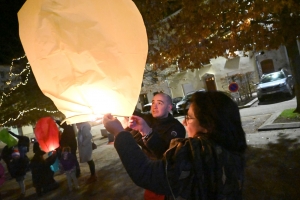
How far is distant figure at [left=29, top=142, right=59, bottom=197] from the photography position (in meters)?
7.07

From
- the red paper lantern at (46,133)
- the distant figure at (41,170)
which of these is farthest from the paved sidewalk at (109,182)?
the red paper lantern at (46,133)

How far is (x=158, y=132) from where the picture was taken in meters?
3.09

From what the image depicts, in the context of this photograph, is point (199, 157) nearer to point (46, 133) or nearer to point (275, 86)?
point (46, 133)

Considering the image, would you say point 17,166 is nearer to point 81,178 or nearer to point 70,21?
point 81,178

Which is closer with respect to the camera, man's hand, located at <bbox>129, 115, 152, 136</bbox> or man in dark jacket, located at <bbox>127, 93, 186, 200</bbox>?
man's hand, located at <bbox>129, 115, 152, 136</bbox>

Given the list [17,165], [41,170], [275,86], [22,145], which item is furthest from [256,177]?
[275,86]

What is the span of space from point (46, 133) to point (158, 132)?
3797 mm

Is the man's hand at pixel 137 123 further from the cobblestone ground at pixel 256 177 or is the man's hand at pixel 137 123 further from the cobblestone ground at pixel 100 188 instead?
the cobblestone ground at pixel 100 188

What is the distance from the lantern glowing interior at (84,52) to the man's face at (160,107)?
1.61 m

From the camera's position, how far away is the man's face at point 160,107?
10.6ft

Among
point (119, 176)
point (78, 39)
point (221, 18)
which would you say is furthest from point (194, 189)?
point (221, 18)

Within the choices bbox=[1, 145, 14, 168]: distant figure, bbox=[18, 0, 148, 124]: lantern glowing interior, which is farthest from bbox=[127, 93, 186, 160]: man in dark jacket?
bbox=[1, 145, 14, 168]: distant figure

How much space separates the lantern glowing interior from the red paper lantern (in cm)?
473

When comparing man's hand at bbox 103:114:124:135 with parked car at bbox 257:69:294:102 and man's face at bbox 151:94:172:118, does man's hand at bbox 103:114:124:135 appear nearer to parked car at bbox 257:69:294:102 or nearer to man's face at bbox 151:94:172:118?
man's face at bbox 151:94:172:118
